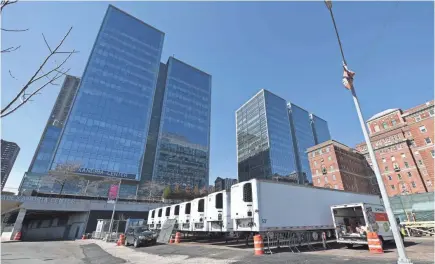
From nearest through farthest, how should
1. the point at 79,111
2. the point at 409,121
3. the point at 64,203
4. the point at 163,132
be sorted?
1. the point at 64,203
2. the point at 409,121
3. the point at 79,111
4. the point at 163,132

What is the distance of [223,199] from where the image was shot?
53.0ft

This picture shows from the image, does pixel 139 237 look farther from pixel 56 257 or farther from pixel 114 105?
pixel 114 105

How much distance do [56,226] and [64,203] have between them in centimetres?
1288

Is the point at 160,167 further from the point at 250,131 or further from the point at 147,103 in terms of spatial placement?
the point at 250,131

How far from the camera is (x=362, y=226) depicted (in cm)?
1312

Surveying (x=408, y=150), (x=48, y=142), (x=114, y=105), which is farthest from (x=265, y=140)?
(x=48, y=142)

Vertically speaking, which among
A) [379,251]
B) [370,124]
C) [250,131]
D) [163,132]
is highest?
[250,131]

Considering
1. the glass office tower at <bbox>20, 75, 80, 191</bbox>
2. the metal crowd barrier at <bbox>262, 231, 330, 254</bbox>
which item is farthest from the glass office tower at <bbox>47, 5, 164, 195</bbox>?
the metal crowd barrier at <bbox>262, 231, 330, 254</bbox>

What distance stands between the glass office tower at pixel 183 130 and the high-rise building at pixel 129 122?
0.42 metres

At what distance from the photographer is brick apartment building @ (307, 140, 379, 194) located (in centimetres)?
6222

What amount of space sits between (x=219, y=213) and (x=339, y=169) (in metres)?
57.3

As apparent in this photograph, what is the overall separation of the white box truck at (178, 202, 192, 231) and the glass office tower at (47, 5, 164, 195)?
51.6 meters

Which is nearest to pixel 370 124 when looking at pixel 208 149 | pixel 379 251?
pixel 208 149

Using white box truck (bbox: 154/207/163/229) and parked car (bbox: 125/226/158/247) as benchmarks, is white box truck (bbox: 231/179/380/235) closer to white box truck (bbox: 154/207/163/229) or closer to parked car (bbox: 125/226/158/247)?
parked car (bbox: 125/226/158/247)
